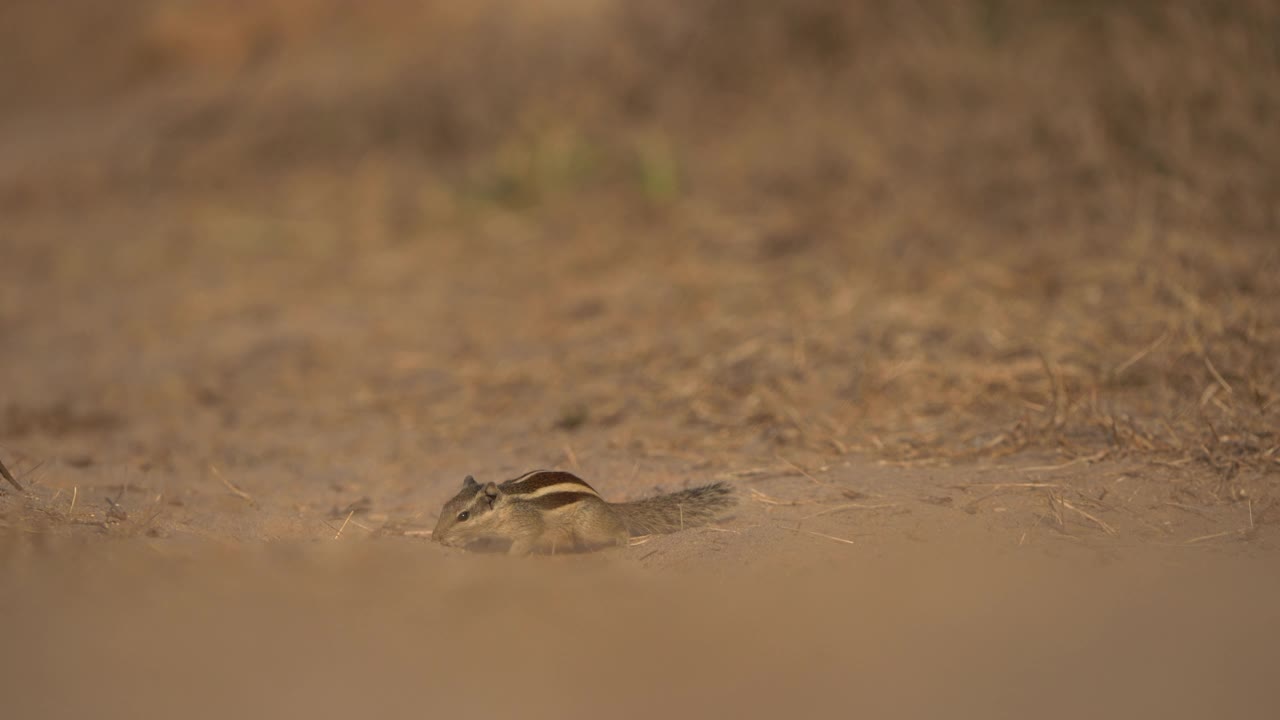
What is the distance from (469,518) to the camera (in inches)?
132

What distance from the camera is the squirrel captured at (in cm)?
329

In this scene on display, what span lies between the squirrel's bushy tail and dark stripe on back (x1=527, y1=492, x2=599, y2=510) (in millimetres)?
117

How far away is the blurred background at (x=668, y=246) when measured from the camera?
438 centimetres

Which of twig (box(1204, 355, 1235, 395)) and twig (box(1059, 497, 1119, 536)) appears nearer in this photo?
twig (box(1059, 497, 1119, 536))

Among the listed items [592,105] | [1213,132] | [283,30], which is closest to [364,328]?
[592,105]

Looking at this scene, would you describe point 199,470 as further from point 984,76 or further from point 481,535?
point 984,76

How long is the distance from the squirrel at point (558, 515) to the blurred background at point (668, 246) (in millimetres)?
604

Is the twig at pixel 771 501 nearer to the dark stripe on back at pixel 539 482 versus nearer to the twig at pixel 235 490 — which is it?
the dark stripe on back at pixel 539 482

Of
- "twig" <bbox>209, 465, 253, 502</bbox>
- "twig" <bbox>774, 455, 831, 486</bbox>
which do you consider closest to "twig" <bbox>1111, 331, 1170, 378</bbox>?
"twig" <bbox>774, 455, 831, 486</bbox>

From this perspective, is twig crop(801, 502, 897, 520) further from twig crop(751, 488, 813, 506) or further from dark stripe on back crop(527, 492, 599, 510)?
dark stripe on back crop(527, 492, 599, 510)

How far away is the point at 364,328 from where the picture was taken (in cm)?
637

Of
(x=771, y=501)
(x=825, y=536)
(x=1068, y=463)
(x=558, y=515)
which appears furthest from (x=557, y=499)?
(x=1068, y=463)

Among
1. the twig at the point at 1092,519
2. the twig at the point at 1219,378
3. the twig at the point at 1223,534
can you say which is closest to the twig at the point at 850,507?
the twig at the point at 1092,519

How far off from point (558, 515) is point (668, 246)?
387 cm
